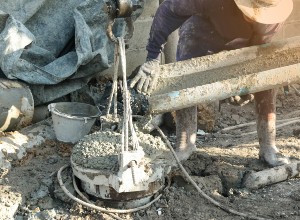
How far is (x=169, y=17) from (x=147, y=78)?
0.67 metres

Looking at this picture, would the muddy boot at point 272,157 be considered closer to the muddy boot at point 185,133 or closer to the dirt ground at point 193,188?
the dirt ground at point 193,188

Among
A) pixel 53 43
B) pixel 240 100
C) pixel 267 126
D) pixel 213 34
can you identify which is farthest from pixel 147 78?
pixel 240 100

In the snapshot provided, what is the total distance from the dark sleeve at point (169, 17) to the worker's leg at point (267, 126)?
1.01m

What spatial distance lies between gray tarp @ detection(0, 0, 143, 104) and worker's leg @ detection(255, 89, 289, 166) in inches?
58.3

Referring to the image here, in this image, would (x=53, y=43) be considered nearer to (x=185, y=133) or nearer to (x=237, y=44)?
(x=185, y=133)

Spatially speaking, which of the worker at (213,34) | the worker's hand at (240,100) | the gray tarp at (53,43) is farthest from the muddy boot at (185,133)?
the worker's hand at (240,100)

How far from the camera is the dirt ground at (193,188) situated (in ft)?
13.1

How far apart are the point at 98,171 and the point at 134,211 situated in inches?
17.6

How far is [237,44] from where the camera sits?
14.9 ft

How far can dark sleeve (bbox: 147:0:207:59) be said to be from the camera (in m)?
4.24

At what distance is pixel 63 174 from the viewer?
4.31 m

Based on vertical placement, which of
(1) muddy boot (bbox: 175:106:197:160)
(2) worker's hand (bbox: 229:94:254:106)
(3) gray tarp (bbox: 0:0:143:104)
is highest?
(3) gray tarp (bbox: 0:0:143:104)

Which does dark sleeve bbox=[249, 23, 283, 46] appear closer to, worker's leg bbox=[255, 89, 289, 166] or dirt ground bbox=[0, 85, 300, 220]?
worker's leg bbox=[255, 89, 289, 166]

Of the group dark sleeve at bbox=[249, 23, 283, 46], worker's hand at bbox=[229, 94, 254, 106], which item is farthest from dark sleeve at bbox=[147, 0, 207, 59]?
worker's hand at bbox=[229, 94, 254, 106]
